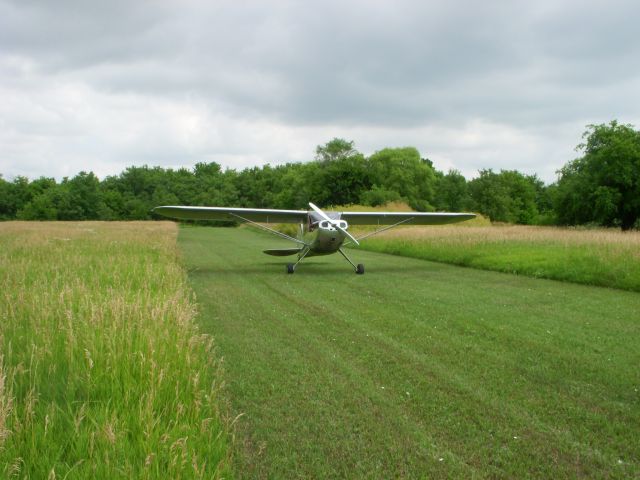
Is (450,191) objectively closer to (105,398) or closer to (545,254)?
(545,254)

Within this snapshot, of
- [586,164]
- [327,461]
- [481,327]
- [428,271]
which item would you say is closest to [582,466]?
[327,461]

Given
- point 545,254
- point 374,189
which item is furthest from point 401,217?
point 374,189

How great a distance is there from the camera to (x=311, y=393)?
13.8 feet

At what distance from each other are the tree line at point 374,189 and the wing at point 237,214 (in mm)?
24614

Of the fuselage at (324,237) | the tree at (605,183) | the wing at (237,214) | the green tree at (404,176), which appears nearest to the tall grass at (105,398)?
the fuselage at (324,237)

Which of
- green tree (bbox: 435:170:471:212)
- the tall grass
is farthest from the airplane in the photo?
green tree (bbox: 435:170:471:212)

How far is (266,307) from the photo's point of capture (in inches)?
330

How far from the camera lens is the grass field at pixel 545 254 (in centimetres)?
1148

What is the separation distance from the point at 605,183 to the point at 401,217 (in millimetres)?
22896

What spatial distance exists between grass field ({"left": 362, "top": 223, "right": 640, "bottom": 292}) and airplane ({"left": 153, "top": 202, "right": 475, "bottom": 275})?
1427mm

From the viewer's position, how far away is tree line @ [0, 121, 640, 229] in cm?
3278

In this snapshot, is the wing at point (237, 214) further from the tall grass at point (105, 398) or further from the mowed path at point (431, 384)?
the tall grass at point (105, 398)

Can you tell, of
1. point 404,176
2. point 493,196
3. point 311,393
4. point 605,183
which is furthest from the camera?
point 404,176

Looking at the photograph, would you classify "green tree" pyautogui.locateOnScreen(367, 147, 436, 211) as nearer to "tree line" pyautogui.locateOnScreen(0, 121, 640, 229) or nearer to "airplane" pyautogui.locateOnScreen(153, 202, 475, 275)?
"tree line" pyautogui.locateOnScreen(0, 121, 640, 229)
